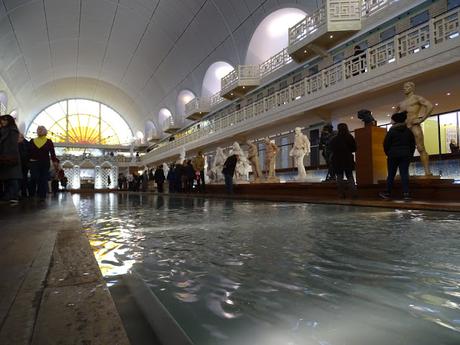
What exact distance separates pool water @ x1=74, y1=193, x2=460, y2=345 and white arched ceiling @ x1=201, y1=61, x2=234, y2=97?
2807 cm

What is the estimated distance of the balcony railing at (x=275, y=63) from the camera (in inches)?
832

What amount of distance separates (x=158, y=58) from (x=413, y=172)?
98.0 feet

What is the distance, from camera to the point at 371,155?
8805 millimetres

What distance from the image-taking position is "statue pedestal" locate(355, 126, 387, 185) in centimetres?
877

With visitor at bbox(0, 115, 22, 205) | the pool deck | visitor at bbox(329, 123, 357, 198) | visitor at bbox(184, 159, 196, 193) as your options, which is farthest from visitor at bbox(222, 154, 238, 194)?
the pool deck

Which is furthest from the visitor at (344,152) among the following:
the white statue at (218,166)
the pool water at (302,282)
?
the white statue at (218,166)

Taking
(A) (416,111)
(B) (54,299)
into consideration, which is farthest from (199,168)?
(B) (54,299)

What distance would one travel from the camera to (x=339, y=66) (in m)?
15.4

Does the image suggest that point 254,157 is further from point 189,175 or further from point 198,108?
point 198,108

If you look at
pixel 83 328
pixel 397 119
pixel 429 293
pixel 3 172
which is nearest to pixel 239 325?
pixel 83 328

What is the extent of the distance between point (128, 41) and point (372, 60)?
3004 cm

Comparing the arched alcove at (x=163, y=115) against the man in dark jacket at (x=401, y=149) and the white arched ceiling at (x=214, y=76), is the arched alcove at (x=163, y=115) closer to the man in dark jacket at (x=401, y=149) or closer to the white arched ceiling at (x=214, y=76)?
the white arched ceiling at (x=214, y=76)

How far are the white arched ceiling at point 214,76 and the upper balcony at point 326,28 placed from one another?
1231 centimetres

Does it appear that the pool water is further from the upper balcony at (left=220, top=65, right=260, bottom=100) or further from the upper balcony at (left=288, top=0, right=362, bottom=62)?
the upper balcony at (left=220, top=65, right=260, bottom=100)
